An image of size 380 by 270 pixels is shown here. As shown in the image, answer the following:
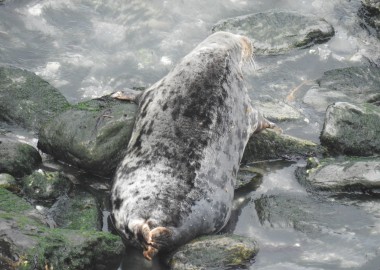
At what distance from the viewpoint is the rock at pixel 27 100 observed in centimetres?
688

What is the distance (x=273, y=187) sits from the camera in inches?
253

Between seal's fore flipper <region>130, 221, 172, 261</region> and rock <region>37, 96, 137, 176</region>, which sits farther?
rock <region>37, 96, 137, 176</region>

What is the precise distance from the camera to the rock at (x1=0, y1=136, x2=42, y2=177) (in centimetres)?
602

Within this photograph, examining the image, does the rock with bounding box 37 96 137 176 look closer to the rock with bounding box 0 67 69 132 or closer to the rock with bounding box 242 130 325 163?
the rock with bounding box 0 67 69 132

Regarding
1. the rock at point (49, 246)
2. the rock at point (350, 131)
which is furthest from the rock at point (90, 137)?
the rock at point (350, 131)

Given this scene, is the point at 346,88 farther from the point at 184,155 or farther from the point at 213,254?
the point at 213,254

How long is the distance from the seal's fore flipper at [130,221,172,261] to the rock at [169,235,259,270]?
0.16 m

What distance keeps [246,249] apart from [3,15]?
528 cm

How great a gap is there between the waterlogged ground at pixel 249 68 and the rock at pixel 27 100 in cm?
21

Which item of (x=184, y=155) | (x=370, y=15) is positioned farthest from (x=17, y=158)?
(x=370, y=15)

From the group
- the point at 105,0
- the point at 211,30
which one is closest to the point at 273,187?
the point at 211,30

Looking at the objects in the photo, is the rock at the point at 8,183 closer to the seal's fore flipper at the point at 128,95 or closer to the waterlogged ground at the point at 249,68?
the waterlogged ground at the point at 249,68

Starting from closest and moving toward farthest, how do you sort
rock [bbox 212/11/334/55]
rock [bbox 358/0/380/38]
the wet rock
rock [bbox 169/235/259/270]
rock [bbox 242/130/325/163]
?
rock [bbox 169/235/259/270]
rock [bbox 242/130/325/163]
the wet rock
rock [bbox 212/11/334/55]
rock [bbox 358/0/380/38]

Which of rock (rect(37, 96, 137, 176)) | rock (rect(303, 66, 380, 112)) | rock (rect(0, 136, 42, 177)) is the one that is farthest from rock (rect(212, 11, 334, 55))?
rock (rect(0, 136, 42, 177))
